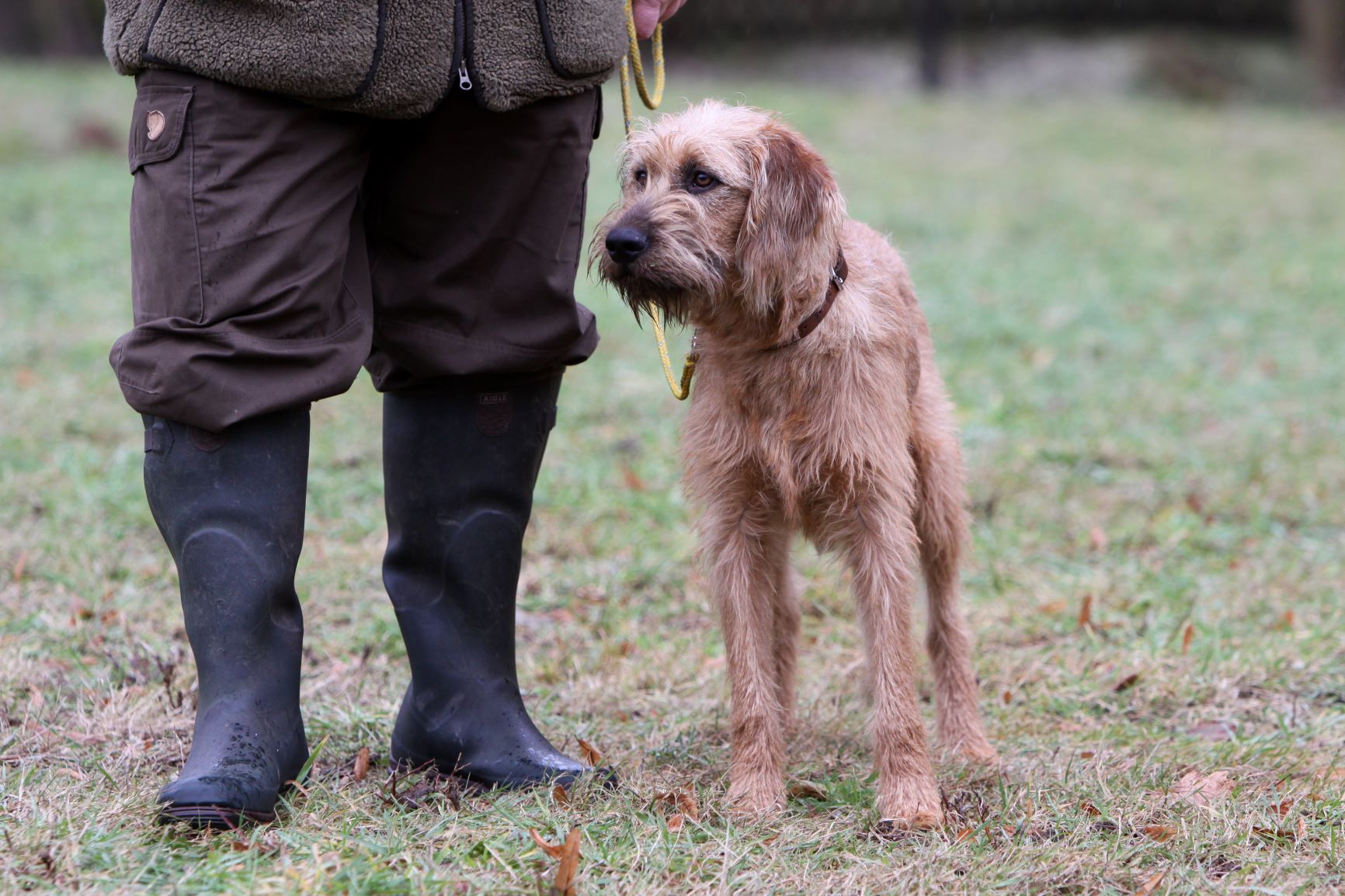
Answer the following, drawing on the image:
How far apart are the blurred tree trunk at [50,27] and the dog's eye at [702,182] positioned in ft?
57.4

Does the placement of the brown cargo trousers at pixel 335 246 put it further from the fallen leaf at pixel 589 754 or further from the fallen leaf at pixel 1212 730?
the fallen leaf at pixel 1212 730

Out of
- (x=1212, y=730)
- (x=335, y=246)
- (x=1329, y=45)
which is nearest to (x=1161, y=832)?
(x=1212, y=730)

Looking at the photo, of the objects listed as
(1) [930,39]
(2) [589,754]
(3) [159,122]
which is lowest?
(2) [589,754]

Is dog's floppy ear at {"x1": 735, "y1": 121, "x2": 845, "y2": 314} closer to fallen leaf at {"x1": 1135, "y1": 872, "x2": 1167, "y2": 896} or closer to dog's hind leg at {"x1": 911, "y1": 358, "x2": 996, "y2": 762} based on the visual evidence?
dog's hind leg at {"x1": 911, "y1": 358, "x2": 996, "y2": 762}

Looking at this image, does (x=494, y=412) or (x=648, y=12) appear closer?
(x=494, y=412)

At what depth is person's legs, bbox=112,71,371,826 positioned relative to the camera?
2414mm

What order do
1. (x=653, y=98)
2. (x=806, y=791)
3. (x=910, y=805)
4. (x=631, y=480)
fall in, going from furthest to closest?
(x=631, y=480)
(x=653, y=98)
(x=806, y=791)
(x=910, y=805)

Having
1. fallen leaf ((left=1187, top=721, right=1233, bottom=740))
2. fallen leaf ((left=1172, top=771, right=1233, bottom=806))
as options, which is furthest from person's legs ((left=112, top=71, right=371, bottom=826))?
fallen leaf ((left=1187, top=721, right=1233, bottom=740))

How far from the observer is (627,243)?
2.77 metres

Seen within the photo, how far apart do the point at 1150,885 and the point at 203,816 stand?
170 cm

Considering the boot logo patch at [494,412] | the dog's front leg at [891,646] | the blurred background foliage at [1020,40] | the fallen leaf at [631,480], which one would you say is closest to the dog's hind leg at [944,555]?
the dog's front leg at [891,646]

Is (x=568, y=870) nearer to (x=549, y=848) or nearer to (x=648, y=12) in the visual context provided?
(x=549, y=848)

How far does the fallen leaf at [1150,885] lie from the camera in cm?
237

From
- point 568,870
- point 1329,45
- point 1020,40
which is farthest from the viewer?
point 1020,40
